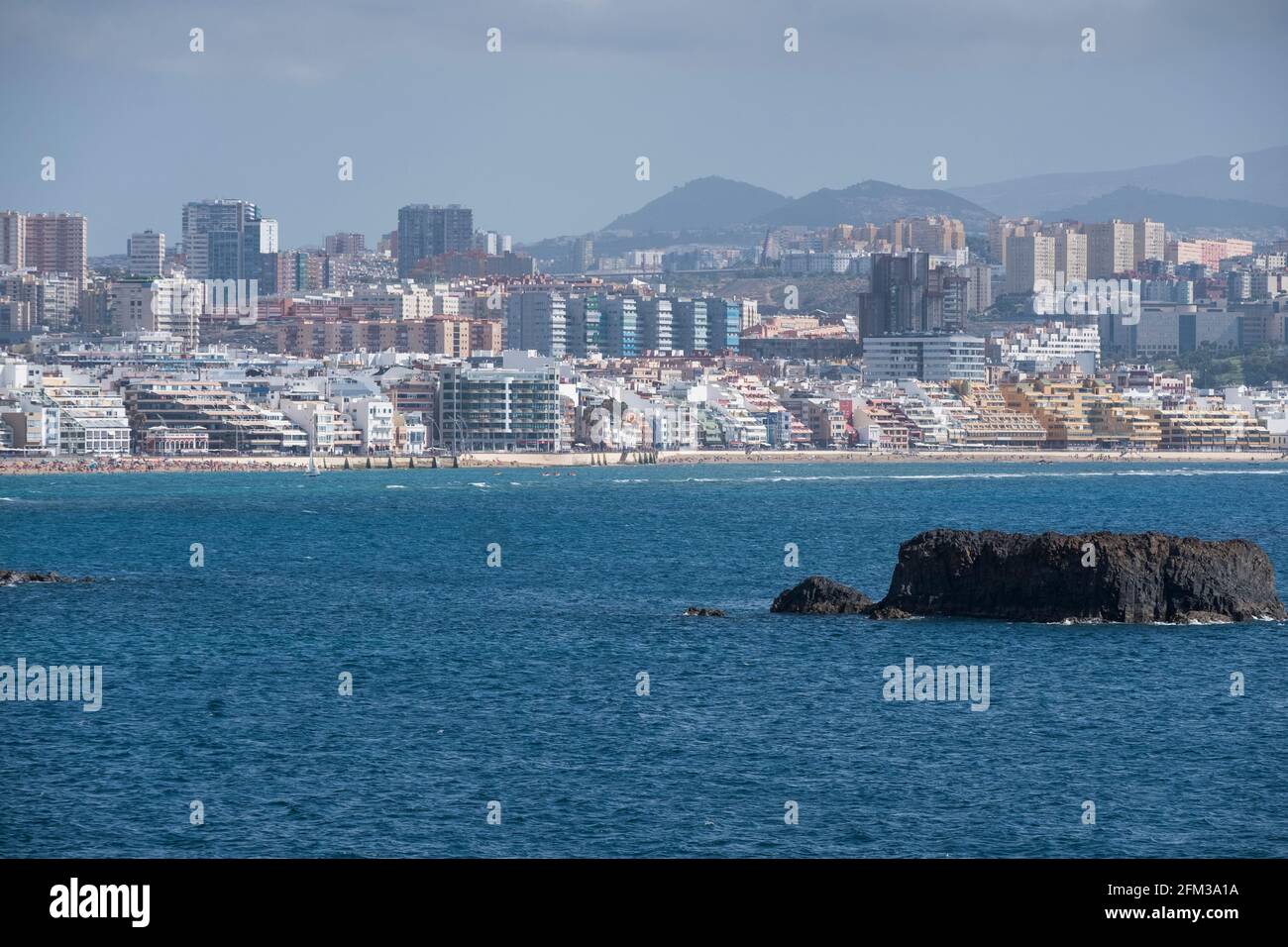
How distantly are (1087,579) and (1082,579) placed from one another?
0.11m

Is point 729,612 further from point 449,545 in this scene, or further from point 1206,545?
point 449,545

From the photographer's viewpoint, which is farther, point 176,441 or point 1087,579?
point 176,441

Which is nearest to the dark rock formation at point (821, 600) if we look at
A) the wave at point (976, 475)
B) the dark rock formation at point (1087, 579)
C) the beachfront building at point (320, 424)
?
the dark rock formation at point (1087, 579)

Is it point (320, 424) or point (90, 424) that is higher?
point (320, 424)

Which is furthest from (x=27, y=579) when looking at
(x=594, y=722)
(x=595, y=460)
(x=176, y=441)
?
(x=595, y=460)

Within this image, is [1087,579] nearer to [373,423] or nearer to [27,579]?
[27,579]

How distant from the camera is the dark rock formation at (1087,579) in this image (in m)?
40.5

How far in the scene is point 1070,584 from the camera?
134 ft

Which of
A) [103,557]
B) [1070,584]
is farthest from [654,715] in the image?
[103,557]

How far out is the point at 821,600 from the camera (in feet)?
142

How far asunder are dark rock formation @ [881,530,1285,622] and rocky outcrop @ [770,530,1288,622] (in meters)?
0.02

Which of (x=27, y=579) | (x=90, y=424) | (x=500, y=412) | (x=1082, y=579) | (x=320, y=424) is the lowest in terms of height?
(x=27, y=579)

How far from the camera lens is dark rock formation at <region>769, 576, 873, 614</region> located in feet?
140

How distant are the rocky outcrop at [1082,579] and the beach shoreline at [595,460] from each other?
112m
